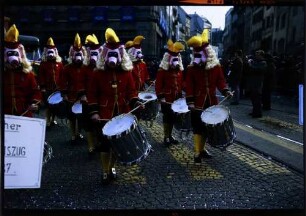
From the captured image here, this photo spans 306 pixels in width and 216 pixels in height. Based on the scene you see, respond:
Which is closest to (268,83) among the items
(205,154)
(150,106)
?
(205,154)

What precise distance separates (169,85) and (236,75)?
2.22m

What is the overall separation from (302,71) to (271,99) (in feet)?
1.57

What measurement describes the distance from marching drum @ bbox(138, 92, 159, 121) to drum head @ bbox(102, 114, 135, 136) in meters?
1.75

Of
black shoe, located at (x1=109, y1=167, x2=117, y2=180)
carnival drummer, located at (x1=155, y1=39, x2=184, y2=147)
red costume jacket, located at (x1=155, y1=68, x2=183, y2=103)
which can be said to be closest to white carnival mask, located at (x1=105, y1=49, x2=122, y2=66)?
black shoe, located at (x1=109, y1=167, x2=117, y2=180)

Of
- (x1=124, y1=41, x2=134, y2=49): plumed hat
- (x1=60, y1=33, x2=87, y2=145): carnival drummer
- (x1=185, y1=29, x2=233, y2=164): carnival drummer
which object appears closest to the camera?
(x1=124, y1=41, x2=134, y2=49): plumed hat

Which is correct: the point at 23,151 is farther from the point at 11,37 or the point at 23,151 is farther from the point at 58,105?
the point at 58,105

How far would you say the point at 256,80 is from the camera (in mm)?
3754

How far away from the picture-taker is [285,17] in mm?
3100

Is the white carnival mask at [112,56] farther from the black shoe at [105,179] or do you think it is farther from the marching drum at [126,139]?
the black shoe at [105,179]

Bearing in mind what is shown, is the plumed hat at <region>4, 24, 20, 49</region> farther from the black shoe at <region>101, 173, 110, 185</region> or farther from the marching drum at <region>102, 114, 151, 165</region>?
the black shoe at <region>101, 173, 110, 185</region>

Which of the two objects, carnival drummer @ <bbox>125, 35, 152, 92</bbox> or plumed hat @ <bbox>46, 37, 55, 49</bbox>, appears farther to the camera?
carnival drummer @ <bbox>125, 35, 152, 92</bbox>

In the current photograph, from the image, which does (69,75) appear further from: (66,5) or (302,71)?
(302,71)

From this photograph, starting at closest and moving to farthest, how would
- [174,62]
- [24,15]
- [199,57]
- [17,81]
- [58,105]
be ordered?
[24,15] < [17,81] < [199,57] < [58,105] < [174,62]

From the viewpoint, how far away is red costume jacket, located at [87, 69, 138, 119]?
4.45 metres
